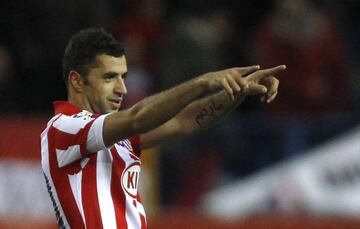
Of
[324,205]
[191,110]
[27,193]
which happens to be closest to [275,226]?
[324,205]

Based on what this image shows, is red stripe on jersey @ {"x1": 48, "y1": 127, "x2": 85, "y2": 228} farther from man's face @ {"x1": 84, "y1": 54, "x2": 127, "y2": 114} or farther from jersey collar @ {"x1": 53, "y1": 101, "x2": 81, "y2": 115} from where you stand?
man's face @ {"x1": 84, "y1": 54, "x2": 127, "y2": 114}

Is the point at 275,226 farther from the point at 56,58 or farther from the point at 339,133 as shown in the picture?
the point at 56,58

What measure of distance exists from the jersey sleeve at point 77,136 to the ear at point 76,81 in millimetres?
195

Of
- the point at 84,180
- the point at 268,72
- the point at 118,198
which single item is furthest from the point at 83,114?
the point at 268,72

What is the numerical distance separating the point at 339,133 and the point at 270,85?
225 inches

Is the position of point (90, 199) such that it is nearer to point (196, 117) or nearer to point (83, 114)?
point (83, 114)

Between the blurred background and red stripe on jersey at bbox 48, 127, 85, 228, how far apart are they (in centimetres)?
457

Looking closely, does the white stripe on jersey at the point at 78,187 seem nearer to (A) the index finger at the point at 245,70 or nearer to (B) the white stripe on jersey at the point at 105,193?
(B) the white stripe on jersey at the point at 105,193

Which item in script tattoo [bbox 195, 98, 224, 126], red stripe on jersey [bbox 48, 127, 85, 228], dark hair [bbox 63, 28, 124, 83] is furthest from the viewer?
script tattoo [bbox 195, 98, 224, 126]

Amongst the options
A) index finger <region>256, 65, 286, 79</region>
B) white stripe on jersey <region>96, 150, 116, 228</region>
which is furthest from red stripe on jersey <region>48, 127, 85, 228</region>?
index finger <region>256, 65, 286, 79</region>

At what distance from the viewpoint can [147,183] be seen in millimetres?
10914

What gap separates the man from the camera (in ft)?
18.1

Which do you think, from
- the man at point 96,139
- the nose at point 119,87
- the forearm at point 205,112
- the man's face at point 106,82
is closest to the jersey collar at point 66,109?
the man at point 96,139

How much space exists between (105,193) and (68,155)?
0.25 m
